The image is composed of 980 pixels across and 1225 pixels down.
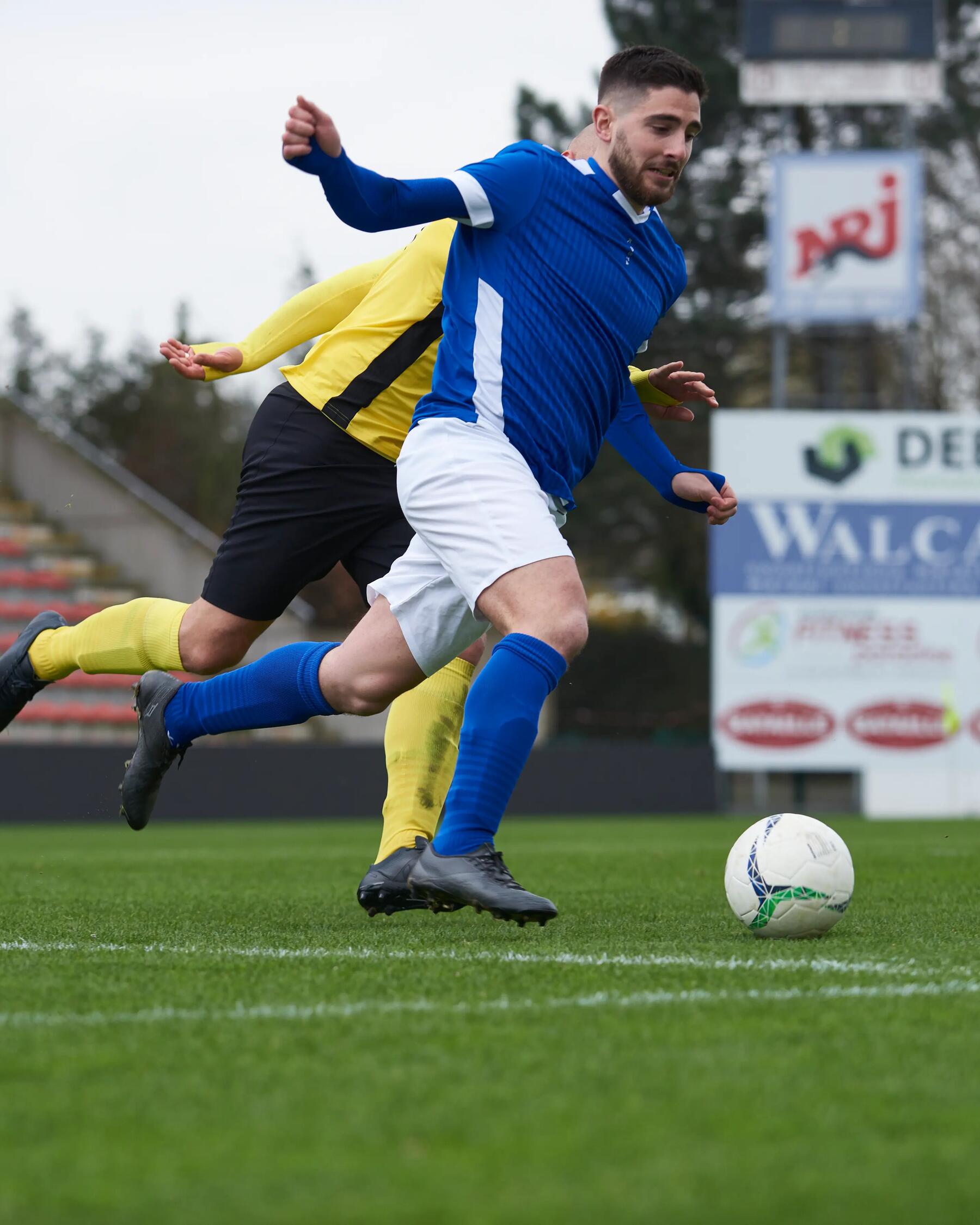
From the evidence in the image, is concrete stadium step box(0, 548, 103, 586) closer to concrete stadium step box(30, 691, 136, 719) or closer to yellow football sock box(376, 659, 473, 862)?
concrete stadium step box(30, 691, 136, 719)

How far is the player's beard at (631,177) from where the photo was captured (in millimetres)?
3859

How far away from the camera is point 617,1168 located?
5.43ft

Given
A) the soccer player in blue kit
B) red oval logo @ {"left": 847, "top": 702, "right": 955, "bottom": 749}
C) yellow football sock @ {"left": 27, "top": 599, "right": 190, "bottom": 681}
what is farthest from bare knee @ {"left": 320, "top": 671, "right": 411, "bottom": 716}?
red oval logo @ {"left": 847, "top": 702, "right": 955, "bottom": 749}

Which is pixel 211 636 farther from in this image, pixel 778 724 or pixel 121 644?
pixel 778 724

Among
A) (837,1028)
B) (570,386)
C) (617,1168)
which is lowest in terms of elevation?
(837,1028)

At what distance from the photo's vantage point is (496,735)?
3.61 metres

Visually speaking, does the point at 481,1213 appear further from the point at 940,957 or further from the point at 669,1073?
the point at 940,957

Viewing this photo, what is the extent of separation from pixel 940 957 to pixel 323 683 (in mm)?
1581

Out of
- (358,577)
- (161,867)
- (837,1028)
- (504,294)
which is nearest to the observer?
(837,1028)

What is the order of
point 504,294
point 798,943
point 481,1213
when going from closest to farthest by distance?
point 481,1213 → point 798,943 → point 504,294

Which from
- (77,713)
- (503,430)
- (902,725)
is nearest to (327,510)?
(503,430)

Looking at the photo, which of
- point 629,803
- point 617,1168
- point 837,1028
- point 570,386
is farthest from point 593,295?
point 629,803

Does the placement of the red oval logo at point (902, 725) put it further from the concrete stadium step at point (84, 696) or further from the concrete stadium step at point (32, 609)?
the concrete stadium step at point (32, 609)

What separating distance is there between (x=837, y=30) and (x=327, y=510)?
16.4 m
